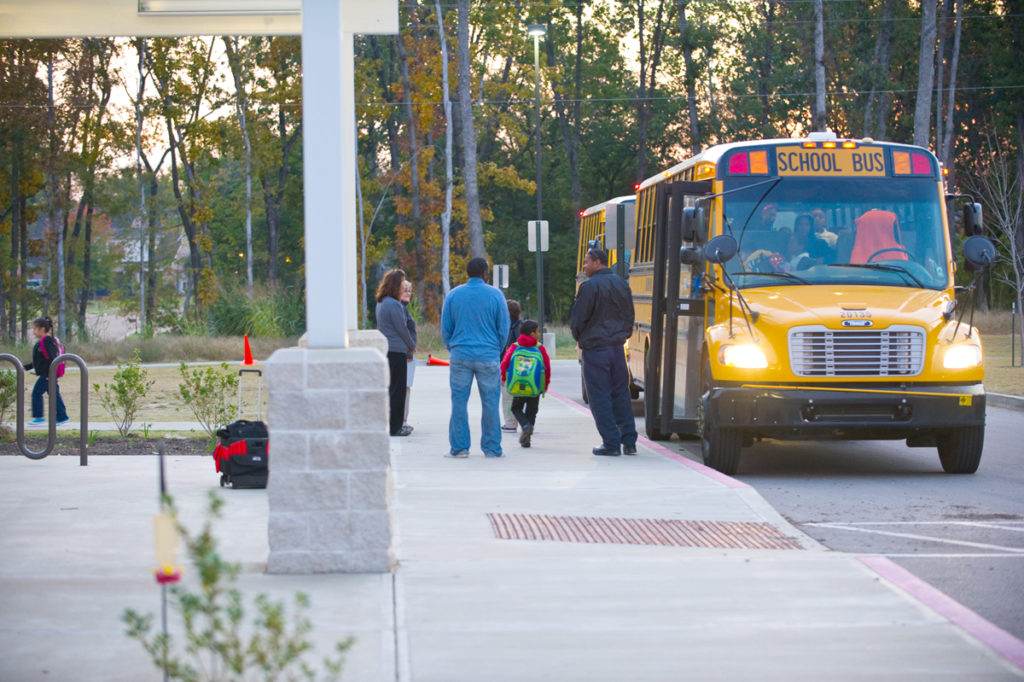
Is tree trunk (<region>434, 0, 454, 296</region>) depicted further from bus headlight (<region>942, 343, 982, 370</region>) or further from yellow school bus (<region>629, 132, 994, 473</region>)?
bus headlight (<region>942, 343, 982, 370</region>)

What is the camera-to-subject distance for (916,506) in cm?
979

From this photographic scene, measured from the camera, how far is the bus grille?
10922mm

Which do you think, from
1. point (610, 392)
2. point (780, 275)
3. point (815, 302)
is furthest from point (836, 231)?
point (610, 392)

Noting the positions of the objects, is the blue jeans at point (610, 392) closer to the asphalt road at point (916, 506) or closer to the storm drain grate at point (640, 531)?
the asphalt road at point (916, 506)

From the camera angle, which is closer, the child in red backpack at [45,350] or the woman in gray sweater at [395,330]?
the woman in gray sweater at [395,330]

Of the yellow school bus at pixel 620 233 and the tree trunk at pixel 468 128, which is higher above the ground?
the tree trunk at pixel 468 128

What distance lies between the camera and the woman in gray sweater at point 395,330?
1347 cm

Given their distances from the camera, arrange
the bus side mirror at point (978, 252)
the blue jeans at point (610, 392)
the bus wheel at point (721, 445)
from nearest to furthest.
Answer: the bus side mirror at point (978, 252) < the bus wheel at point (721, 445) < the blue jeans at point (610, 392)

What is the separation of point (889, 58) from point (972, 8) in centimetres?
409

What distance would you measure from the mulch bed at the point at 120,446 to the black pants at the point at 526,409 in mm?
3181

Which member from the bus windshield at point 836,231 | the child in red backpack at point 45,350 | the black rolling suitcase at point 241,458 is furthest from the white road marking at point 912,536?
the child in red backpack at point 45,350

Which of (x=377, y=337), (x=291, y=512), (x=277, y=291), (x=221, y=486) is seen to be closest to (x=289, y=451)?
(x=291, y=512)

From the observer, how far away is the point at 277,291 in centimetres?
3803

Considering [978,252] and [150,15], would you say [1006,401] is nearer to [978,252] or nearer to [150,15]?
[978,252]
